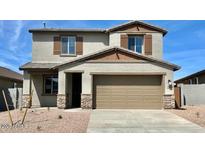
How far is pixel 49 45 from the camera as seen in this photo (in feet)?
71.6

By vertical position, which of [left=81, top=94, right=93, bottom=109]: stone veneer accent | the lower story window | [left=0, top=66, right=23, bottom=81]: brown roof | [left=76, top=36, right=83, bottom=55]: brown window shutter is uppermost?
[left=76, top=36, right=83, bottom=55]: brown window shutter

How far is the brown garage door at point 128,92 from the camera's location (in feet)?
59.5

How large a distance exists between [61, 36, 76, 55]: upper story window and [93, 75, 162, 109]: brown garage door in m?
4.53

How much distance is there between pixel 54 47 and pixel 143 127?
13236mm

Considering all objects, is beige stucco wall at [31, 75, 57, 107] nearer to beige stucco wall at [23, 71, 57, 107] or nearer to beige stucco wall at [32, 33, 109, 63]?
beige stucco wall at [23, 71, 57, 107]

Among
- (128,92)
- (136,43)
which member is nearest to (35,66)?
(128,92)

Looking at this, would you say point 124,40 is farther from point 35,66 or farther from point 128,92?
→ point 35,66

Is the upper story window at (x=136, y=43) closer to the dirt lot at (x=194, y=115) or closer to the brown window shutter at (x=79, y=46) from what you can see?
the brown window shutter at (x=79, y=46)

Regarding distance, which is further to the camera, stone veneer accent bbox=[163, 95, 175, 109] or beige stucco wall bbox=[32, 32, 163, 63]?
beige stucco wall bbox=[32, 32, 163, 63]

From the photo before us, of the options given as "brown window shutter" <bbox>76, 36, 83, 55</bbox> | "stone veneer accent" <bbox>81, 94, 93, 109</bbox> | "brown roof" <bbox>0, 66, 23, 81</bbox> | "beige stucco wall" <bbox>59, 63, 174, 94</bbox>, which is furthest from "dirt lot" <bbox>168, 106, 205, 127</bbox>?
"brown roof" <bbox>0, 66, 23, 81</bbox>

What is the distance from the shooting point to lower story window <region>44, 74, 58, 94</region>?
2088 centimetres

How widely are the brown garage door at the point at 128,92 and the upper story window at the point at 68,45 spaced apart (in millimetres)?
4531
